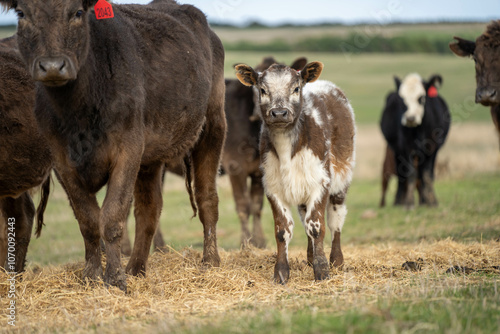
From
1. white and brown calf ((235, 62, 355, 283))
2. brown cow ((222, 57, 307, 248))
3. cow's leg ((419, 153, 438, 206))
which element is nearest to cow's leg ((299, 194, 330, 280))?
white and brown calf ((235, 62, 355, 283))

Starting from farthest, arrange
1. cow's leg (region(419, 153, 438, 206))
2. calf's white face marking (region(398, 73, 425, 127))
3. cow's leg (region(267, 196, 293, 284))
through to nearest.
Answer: calf's white face marking (region(398, 73, 425, 127)) → cow's leg (region(419, 153, 438, 206)) → cow's leg (region(267, 196, 293, 284))

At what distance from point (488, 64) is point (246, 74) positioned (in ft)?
13.2

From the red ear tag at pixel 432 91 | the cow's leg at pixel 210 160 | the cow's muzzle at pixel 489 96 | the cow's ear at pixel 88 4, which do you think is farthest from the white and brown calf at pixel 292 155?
the red ear tag at pixel 432 91

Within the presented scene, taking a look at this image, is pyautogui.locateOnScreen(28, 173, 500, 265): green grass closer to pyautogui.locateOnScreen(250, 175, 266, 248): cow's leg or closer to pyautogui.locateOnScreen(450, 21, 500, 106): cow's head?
pyautogui.locateOnScreen(250, 175, 266, 248): cow's leg

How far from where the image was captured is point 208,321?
14.4 feet

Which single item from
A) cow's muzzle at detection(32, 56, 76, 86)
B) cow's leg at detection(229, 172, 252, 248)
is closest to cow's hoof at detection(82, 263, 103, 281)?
cow's muzzle at detection(32, 56, 76, 86)

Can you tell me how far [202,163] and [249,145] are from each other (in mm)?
4021

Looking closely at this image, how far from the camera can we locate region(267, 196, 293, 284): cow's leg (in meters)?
6.23

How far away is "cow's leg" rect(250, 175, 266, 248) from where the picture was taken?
11.2 m

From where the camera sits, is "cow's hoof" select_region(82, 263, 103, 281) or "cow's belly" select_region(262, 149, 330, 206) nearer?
"cow's hoof" select_region(82, 263, 103, 281)

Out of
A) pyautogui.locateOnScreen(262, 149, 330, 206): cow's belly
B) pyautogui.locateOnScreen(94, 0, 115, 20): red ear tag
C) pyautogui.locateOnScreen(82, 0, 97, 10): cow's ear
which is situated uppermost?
pyautogui.locateOnScreen(82, 0, 97, 10): cow's ear

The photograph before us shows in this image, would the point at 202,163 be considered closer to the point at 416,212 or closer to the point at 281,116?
the point at 281,116

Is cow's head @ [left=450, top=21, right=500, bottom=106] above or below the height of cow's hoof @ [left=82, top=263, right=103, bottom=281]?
above

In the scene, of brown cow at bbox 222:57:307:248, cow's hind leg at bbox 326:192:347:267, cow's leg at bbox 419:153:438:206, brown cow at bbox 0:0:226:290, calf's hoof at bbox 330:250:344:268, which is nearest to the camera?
brown cow at bbox 0:0:226:290
